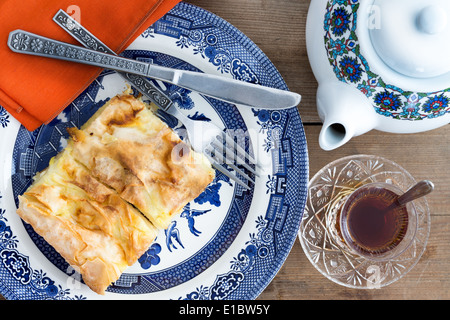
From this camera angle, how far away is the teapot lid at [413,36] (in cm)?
85

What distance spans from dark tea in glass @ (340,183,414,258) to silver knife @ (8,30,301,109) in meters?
0.39

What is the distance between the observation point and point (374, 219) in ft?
4.34

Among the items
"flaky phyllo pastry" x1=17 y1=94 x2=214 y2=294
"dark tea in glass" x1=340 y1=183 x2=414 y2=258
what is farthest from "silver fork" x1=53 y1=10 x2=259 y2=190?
"dark tea in glass" x1=340 y1=183 x2=414 y2=258

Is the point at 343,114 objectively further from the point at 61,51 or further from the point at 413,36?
the point at 61,51

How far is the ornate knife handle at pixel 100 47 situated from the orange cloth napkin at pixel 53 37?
2cm

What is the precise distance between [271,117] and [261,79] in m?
0.12

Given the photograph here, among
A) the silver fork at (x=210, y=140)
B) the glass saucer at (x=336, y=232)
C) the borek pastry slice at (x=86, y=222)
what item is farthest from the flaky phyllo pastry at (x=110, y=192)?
→ the glass saucer at (x=336, y=232)

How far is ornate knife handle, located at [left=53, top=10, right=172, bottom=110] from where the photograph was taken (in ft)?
3.90

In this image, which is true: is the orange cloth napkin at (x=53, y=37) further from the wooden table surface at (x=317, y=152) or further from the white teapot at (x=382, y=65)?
the white teapot at (x=382, y=65)

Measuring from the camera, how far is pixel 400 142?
1409 mm

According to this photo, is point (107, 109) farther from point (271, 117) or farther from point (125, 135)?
point (271, 117)

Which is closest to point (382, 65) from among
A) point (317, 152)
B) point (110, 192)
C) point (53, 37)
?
point (317, 152)

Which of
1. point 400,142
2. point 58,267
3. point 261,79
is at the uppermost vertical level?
point 261,79

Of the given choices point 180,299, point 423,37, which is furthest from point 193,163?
point 423,37
